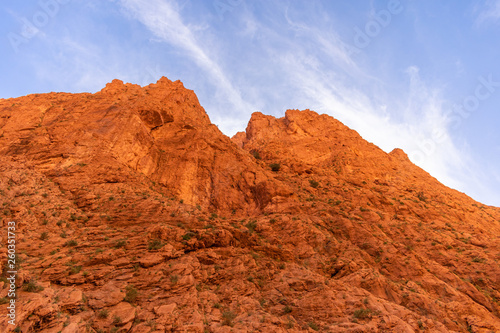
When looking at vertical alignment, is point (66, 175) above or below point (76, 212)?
above

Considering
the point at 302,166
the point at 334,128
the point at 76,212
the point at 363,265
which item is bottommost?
the point at 363,265

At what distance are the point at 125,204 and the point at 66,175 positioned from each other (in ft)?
20.4

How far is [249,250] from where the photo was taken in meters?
19.7

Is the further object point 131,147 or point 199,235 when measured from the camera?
point 131,147

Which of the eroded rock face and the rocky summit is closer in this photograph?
the rocky summit

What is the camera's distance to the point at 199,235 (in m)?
18.8

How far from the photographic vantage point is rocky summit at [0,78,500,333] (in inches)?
543

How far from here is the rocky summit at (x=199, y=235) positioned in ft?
45.3

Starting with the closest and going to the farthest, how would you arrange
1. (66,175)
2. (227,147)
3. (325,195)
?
(66,175), (325,195), (227,147)

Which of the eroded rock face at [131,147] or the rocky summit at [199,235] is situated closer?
the rocky summit at [199,235]

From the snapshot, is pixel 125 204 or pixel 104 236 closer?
pixel 104 236

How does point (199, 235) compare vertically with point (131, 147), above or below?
below

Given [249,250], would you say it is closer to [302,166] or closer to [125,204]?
[125,204]

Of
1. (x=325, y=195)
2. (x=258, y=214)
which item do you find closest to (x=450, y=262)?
(x=325, y=195)
